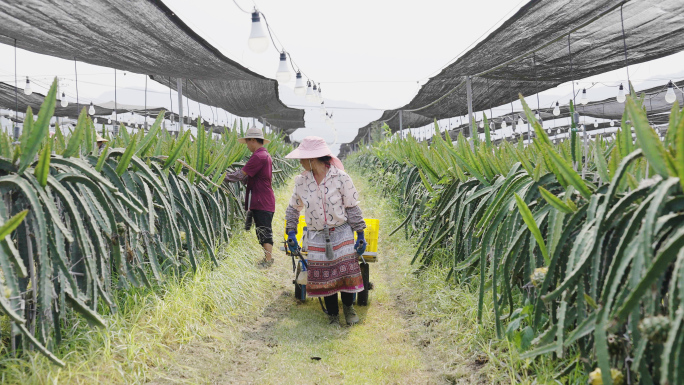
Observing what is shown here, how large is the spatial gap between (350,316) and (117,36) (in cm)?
348

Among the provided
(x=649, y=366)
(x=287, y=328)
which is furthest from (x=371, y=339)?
(x=649, y=366)

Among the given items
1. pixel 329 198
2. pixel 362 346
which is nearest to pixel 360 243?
pixel 329 198

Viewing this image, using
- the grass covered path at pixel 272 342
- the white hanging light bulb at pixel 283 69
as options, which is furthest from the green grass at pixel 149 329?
the white hanging light bulb at pixel 283 69

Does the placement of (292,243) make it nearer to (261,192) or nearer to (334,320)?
(334,320)

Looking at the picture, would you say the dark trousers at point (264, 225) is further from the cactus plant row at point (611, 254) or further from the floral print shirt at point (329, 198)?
the cactus plant row at point (611, 254)

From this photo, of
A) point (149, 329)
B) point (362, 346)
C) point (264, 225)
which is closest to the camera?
point (149, 329)

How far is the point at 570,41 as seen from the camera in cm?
595

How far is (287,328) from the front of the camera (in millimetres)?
3756

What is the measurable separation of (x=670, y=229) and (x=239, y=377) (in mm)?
2241

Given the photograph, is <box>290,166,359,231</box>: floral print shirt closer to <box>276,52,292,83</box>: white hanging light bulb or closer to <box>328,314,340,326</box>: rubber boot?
<box>328,314,340,326</box>: rubber boot

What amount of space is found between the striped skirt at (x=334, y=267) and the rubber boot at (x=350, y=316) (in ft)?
0.54

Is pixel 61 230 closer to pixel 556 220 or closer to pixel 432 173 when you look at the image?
pixel 556 220

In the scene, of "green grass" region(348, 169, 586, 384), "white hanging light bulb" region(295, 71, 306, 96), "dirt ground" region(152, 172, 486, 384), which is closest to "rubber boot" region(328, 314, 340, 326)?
"dirt ground" region(152, 172, 486, 384)

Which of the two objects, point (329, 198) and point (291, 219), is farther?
point (291, 219)
